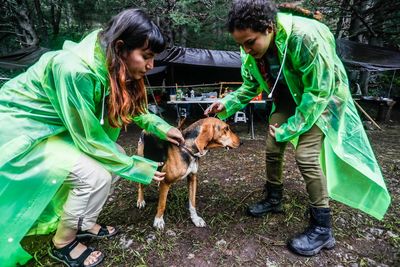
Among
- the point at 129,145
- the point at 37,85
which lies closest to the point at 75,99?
the point at 37,85

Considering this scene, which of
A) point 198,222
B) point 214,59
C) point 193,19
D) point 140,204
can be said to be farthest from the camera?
point 193,19

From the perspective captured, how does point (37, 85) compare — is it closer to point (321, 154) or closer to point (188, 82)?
point (321, 154)

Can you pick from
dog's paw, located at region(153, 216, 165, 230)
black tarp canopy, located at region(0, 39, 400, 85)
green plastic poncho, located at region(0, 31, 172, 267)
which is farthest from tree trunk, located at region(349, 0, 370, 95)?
green plastic poncho, located at region(0, 31, 172, 267)

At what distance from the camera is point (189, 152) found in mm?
2424

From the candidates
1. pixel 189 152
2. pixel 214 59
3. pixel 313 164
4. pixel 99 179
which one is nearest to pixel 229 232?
pixel 189 152

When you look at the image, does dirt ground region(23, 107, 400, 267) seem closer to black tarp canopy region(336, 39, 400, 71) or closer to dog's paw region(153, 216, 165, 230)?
dog's paw region(153, 216, 165, 230)

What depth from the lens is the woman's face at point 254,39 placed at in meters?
1.90

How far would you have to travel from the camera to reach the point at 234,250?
229 cm

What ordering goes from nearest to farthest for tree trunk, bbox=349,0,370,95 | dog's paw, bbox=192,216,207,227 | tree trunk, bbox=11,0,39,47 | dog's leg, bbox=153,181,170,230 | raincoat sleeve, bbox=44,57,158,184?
raincoat sleeve, bbox=44,57,158,184 → dog's leg, bbox=153,181,170,230 → dog's paw, bbox=192,216,207,227 → tree trunk, bbox=349,0,370,95 → tree trunk, bbox=11,0,39,47

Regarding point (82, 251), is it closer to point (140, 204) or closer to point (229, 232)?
point (140, 204)

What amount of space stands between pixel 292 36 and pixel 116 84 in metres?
1.29

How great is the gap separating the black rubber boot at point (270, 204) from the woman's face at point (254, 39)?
4.72 feet

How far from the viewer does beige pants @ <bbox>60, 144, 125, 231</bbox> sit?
1.87 meters

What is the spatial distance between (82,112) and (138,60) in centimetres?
51
